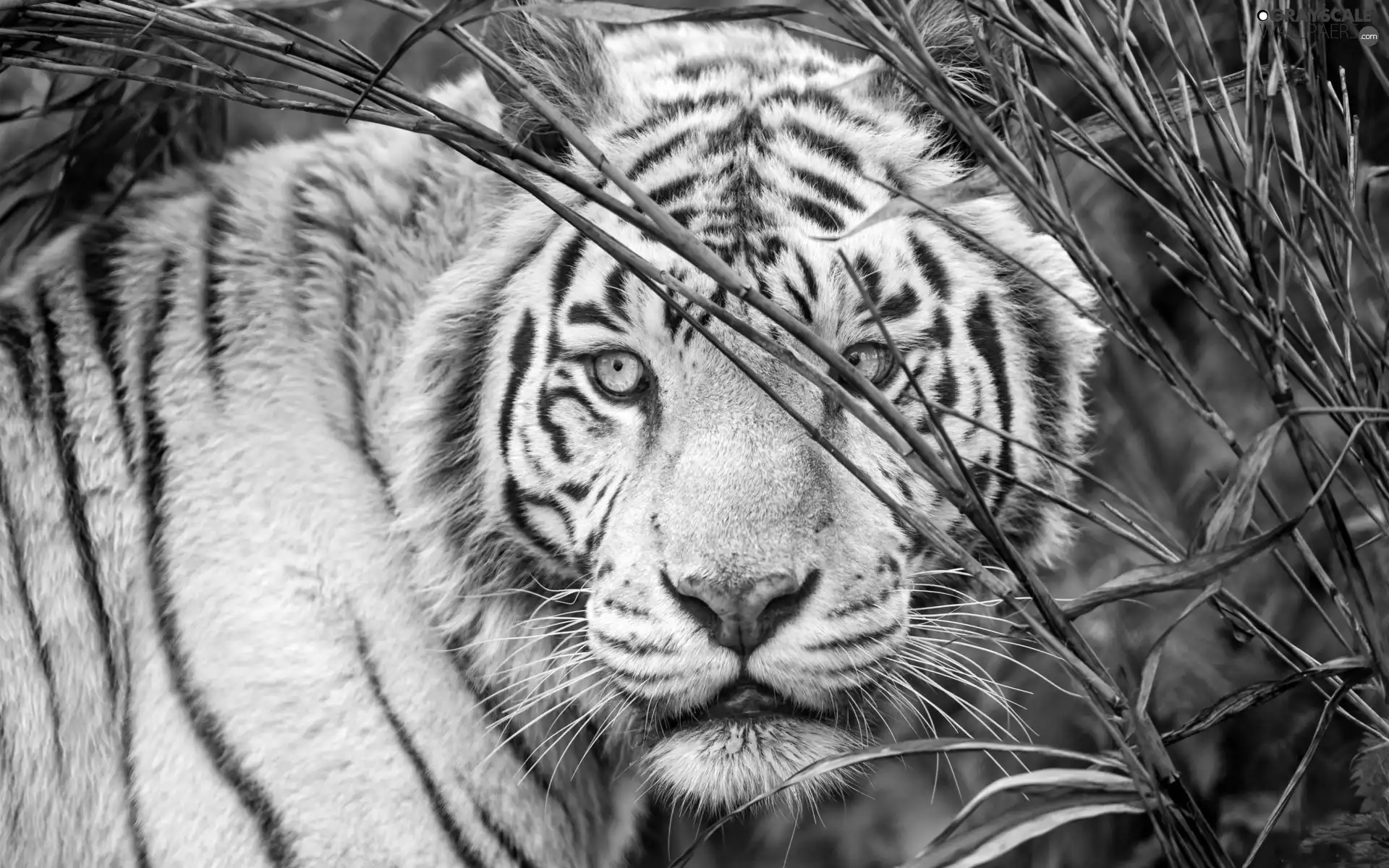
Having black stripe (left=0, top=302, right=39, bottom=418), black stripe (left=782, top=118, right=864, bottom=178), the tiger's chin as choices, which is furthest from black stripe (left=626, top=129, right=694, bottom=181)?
black stripe (left=0, top=302, right=39, bottom=418)

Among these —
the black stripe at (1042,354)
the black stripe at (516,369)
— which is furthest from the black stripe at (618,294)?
the black stripe at (1042,354)

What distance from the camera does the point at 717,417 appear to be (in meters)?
1.24

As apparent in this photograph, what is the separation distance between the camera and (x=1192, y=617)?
6.26 feet

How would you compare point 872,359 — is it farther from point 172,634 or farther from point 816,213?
point 172,634

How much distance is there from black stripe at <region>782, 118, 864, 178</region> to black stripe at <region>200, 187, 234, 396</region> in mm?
679

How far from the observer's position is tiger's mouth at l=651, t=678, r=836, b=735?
3.93ft

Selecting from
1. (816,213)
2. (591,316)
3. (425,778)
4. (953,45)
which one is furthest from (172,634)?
(953,45)

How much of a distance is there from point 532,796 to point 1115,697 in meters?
0.74

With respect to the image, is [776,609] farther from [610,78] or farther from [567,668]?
[610,78]

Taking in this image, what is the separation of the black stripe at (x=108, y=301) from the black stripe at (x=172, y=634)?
2 cm

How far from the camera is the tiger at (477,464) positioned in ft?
4.09

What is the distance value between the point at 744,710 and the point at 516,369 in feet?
1.54

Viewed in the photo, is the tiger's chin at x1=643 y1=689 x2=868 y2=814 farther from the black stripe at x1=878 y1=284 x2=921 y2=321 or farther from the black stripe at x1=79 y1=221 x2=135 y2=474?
the black stripe at x1=79 y1=221 x2=135 y2=474

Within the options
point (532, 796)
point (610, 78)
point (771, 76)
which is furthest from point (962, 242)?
point (532, 796)
